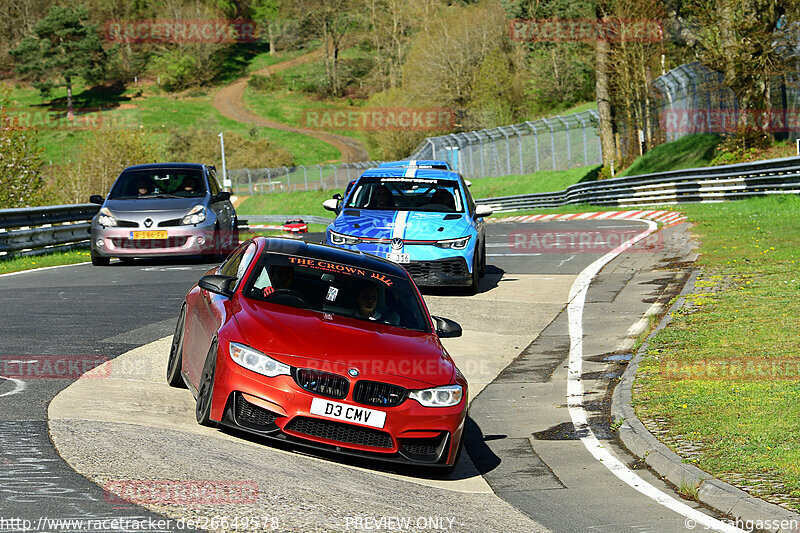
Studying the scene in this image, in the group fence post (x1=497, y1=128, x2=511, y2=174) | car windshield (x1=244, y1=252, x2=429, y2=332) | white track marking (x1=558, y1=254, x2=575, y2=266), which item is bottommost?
fence post (x1=497, y1=128, x2=511, y2=174)

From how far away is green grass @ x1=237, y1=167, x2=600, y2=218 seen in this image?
57250 millimetres

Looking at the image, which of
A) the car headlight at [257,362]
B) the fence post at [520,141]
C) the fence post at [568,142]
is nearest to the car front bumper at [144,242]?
the car headlight at [257,362]

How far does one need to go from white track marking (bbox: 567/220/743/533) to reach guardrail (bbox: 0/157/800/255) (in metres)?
11.6

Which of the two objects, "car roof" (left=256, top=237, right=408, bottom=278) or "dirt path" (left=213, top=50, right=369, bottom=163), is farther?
"dirt path" (left=213, top=50, right=369, bottom=163)

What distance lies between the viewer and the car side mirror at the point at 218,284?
314 inches

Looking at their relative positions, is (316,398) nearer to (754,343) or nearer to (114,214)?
(754,343)

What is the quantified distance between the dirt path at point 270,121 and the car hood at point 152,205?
287 ft

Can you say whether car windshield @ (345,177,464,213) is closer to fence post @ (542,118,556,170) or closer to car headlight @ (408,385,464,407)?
car headlight @ (408,385,464,407)

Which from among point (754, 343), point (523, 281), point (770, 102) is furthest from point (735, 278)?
point (770, 102)

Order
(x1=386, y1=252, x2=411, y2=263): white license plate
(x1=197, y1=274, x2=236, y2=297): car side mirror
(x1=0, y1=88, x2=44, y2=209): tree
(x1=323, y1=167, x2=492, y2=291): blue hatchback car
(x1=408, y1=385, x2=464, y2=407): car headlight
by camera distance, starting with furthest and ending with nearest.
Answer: (x1=0, y1=88, x2=44, y2=209): tree
(x1=323, y1=167, x2=492, y2=291): blue hatchback car
(x1=386, y1=252, x2=411, y2=263): white license plate
(x1=197, y1=274, x2=236, y2=297): car side mirror
(x1=408, y1=385, x2=464, y2=407): car headlight

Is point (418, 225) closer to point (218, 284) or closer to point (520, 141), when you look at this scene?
point (218, 284)

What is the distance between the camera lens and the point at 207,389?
290 inches

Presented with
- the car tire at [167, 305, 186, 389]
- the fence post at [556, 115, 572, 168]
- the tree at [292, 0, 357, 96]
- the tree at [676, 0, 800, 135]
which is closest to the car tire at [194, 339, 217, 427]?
the car tire at [167, 305, 186, 389]

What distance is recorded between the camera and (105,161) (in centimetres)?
5028
